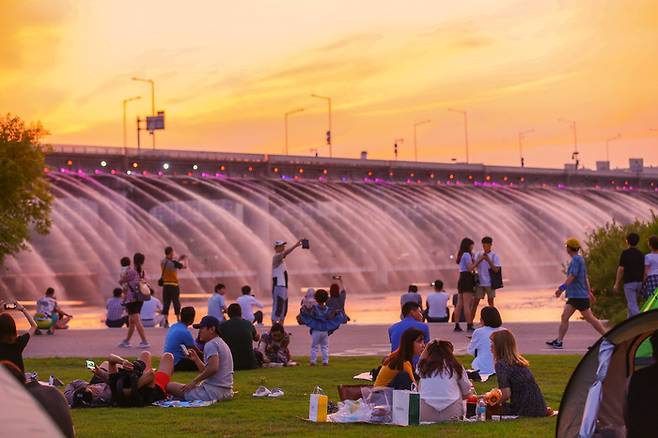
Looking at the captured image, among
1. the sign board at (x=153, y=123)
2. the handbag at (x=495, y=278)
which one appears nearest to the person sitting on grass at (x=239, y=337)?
the handbag at (x=495, y=278)

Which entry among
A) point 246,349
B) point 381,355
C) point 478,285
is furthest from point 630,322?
point 478,285

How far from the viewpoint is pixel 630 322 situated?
931 cm

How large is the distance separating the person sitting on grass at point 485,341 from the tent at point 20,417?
485 inches

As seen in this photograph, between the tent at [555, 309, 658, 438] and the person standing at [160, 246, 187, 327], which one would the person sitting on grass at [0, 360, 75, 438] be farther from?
the person standing at [160, 246, 187, 327]

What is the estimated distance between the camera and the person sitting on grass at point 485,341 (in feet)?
58.4

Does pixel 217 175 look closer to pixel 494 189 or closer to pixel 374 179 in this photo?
pixel 374 179

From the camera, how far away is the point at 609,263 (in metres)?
Result: 33.1

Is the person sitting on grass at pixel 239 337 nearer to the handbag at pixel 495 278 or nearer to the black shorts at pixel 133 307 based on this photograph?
the black shorts at pixel 133 307

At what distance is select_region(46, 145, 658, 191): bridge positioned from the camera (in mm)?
97312

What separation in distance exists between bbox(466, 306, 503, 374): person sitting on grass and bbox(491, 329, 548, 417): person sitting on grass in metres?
3.14

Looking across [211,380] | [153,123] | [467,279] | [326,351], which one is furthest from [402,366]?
[153,123]

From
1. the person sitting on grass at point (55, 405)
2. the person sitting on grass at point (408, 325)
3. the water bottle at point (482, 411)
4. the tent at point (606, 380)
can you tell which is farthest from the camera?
the person sitting on grass at point (408, 325)

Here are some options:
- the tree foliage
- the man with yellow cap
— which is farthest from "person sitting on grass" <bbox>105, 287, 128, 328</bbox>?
the man with yellow cap

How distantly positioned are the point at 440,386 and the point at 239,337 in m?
6.93
